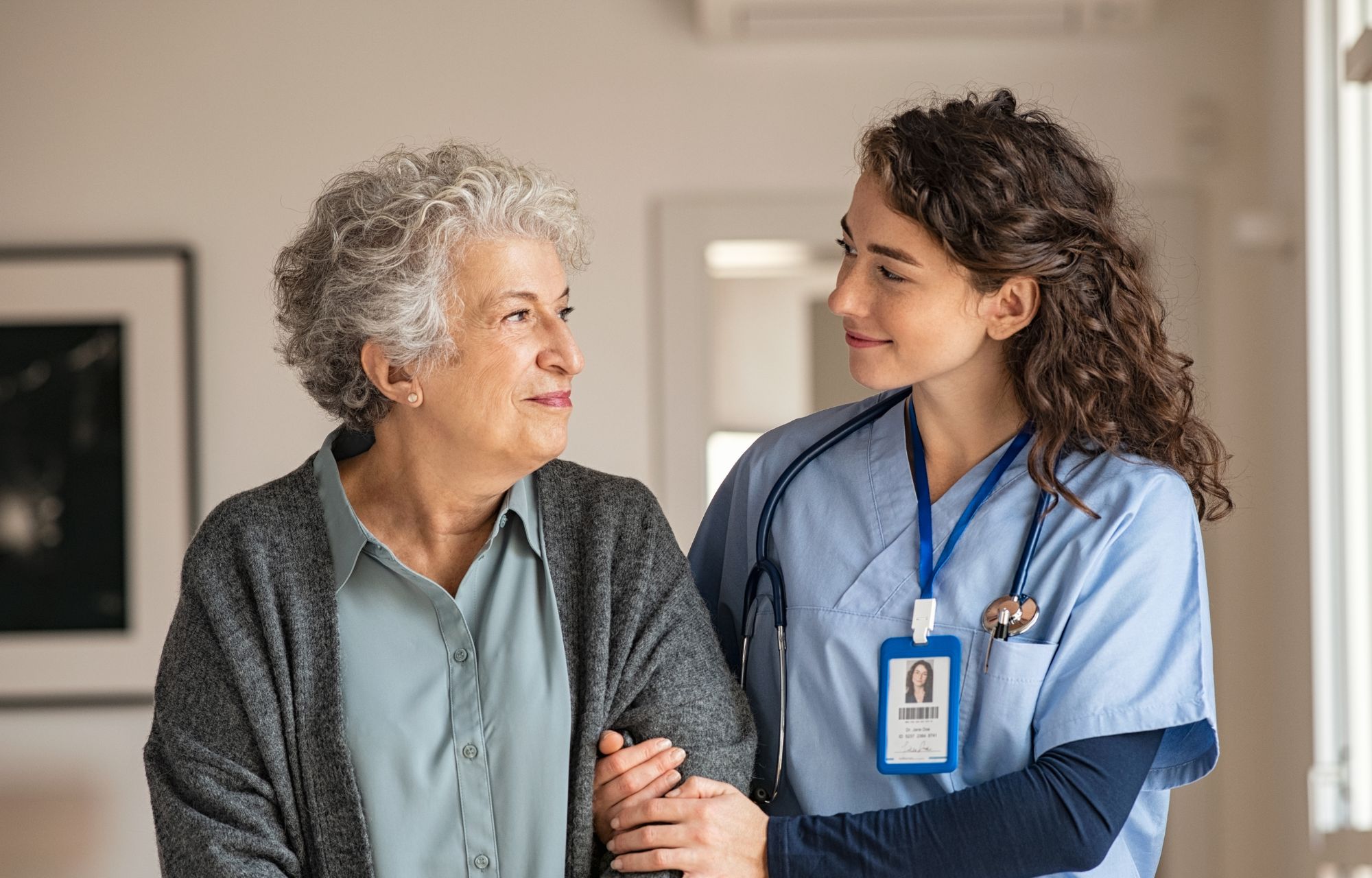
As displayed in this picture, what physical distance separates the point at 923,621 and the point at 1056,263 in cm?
46

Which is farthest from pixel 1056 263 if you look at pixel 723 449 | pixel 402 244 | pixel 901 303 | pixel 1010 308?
→ pixel 723 449

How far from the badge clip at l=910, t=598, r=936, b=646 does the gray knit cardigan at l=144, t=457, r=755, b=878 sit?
0.23 meters

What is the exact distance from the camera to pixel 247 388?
3.30 meters

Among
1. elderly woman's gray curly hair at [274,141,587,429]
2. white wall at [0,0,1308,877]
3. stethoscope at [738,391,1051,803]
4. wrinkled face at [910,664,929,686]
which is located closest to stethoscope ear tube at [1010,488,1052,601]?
stethoscope at [738,391,1051,803]

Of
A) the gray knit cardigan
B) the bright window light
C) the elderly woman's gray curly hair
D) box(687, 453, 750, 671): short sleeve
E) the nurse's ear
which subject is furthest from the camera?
the bright window light

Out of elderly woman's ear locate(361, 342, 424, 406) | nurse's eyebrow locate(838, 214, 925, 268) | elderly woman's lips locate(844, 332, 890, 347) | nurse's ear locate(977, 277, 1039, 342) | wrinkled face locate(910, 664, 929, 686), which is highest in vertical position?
nurse's eyebrow locate(838, 214, 925, 268)

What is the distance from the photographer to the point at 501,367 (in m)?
1.56

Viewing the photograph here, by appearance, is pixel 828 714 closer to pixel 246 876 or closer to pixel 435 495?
pixel 435 495

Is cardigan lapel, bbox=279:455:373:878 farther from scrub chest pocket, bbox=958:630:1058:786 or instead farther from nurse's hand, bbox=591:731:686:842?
scrub chest pocket, bbox=958:630:1058:786

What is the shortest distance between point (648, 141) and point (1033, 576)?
6.39ft

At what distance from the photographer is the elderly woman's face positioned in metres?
1.56

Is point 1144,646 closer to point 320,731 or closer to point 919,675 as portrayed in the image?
point 919,675

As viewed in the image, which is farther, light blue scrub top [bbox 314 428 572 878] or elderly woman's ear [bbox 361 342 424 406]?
elderly woman's ear [bbox 361 342 424 406]

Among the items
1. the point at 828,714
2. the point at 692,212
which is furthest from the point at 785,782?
the point at 692,212
